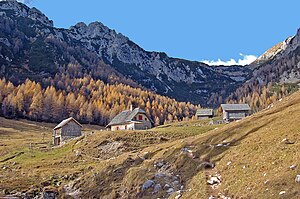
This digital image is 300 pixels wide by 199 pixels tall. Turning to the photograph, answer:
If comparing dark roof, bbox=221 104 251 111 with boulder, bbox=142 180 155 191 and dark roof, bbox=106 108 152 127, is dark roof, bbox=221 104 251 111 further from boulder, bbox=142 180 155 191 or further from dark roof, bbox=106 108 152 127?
boulder, bbox=142 180 155 191

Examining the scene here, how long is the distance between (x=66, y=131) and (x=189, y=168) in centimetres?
6941

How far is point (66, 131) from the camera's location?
329 ft

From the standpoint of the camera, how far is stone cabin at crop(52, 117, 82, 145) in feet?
324

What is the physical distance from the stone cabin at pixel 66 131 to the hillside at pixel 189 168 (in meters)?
28.2

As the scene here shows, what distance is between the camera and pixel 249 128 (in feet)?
149

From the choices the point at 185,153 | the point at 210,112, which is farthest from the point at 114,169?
the point at 210,112

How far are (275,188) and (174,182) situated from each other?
13531 millimetres

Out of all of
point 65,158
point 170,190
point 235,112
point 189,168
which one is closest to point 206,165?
point 189,168

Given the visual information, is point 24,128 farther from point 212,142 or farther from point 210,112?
point 212,142

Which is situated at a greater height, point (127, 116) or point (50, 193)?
point (127, 116)

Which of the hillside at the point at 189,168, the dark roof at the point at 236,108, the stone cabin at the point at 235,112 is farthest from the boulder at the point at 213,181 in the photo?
the dark roof at the point at 236,108

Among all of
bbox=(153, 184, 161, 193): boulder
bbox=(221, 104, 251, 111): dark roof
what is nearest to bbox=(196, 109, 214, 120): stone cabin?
bbox=(221, 104, 251, 111): dark roof

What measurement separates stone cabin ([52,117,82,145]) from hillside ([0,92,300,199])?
28.2m

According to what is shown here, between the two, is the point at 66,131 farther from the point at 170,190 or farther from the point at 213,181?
the point at 213,181
